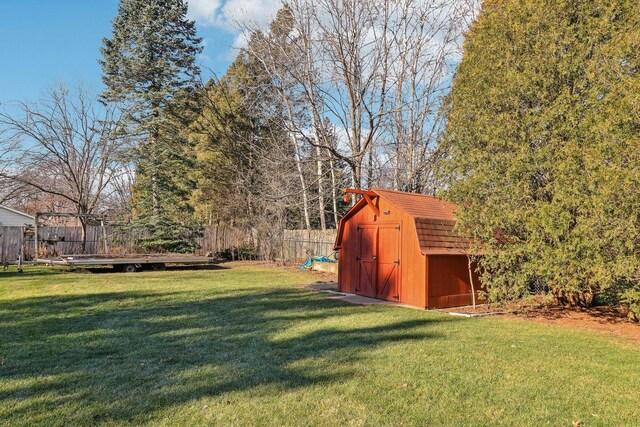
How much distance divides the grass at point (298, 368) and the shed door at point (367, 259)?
2208mm

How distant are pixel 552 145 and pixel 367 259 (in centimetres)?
505

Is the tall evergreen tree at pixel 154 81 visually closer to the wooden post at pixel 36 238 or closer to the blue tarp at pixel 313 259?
the wooden post at pixel 36 238

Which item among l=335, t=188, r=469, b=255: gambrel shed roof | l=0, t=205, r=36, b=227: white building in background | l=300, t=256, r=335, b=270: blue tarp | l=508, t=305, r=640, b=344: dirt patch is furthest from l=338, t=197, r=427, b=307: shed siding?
l=0, t=205, r=36, b=227: white building in background

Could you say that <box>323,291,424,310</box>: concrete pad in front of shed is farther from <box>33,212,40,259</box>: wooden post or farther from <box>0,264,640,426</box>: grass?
<box>33,212,40,259</box>: wooden post

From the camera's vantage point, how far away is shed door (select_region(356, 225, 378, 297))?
10.9 m

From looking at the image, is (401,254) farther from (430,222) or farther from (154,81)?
(154,81)

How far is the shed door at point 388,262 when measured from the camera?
10.3 m

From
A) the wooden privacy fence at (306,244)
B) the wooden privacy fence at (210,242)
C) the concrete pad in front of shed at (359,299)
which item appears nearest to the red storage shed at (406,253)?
the concrete pad in front of shed at (359,299)

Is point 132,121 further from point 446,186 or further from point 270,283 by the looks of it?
point 446,186

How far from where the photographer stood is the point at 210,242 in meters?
23.0

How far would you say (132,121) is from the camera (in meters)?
23.1

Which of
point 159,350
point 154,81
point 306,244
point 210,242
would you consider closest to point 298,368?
point 159,350

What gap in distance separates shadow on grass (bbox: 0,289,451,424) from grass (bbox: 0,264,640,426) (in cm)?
2

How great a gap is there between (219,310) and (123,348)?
288 cm
